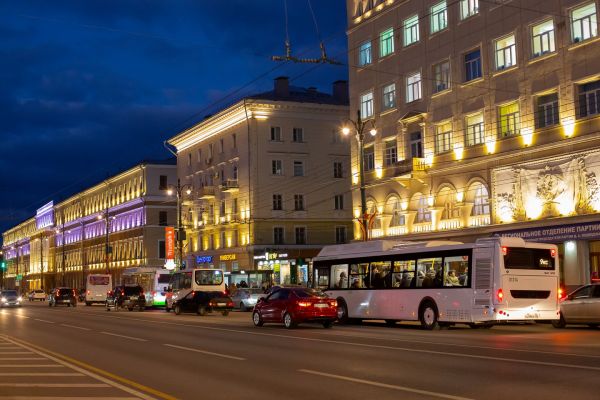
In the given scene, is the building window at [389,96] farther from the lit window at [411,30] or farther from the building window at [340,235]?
the building window at [340,235]

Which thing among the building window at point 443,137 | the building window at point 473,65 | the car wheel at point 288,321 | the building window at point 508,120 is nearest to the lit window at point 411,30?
the building window at point 473,65

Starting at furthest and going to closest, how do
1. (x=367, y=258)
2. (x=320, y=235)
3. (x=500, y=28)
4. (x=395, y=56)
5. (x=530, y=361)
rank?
(x=320, y=235) → (x=395, y=56) → (x=500, y=28) → (x=367, y=258) → (x=530, y=361)

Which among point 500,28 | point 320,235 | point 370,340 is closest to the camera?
point 370,340

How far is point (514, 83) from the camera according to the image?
129 ft

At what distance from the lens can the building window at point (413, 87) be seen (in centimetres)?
4662

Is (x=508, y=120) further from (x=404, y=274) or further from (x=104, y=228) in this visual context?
(x=104, y=228)

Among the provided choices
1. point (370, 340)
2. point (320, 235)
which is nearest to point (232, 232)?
point (320, 235)

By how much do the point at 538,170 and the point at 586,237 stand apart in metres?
4.31

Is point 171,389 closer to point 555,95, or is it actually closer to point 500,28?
point 555,95

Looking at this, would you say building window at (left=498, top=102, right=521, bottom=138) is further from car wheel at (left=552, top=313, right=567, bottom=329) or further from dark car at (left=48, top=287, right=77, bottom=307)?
dark car at (left=48, top=287, right=77, bottom=307)

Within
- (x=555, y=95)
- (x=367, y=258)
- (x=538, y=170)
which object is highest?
(x=555, y=95)

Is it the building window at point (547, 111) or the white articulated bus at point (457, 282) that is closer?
the white articulated bus at point (457, 282)

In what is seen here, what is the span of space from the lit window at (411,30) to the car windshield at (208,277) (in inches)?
709

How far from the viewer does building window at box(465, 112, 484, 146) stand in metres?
41.8
